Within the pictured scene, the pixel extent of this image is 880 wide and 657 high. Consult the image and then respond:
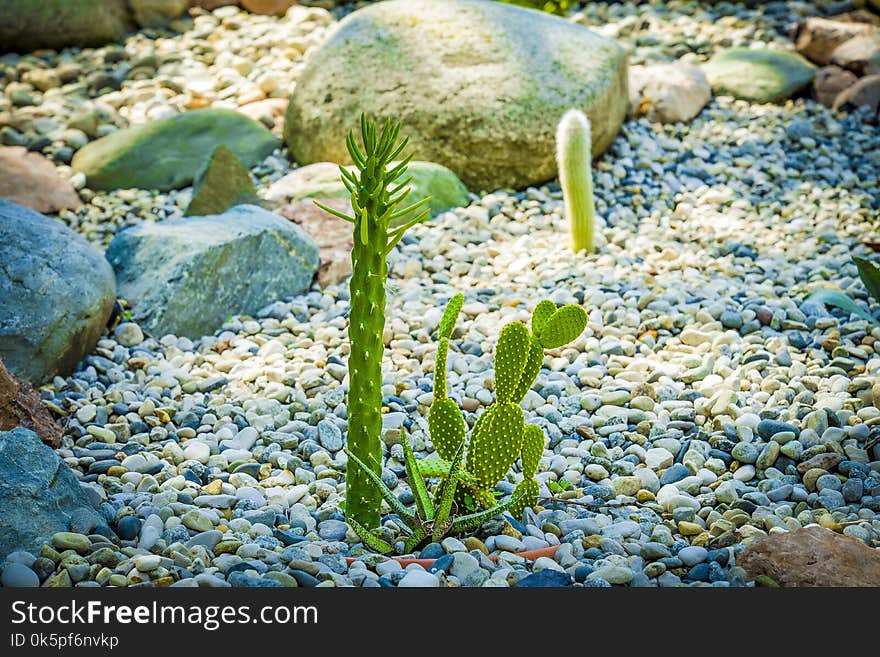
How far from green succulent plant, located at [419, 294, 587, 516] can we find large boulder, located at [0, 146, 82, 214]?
12.0ft

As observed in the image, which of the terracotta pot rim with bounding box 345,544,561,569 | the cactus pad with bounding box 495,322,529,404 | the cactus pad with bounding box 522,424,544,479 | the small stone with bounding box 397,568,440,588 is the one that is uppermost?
the cactus pad with bounding box 495,322,529,404

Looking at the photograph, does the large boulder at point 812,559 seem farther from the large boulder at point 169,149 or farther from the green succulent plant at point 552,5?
the green succulent plant at point 552,5

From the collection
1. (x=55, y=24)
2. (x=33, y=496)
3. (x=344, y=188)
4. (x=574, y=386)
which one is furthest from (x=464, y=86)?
(x=55, y=24)

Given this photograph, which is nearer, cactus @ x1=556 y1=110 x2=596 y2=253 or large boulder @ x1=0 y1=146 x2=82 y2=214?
cactus @ x1=556 y1=110 x2=596 y2=253

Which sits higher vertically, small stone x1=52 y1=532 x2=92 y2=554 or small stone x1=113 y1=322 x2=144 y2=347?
small stone x1=52 y1=532 x2=92 y2=554

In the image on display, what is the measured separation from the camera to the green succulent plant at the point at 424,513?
7.80 feet

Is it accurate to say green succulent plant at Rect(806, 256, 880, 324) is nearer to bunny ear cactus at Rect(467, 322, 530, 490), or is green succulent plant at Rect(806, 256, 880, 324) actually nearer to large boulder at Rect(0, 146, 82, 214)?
bunny ear cactus at Rect(467, 322, 530, 490)

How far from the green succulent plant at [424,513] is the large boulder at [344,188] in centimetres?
263

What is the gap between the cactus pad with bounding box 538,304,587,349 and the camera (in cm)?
239

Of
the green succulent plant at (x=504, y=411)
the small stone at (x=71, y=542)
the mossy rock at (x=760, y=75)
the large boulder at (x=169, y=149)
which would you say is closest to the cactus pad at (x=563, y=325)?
the green succulent plant at (x=504, y=411)

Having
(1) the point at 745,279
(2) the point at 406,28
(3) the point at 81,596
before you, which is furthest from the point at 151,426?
(2) the point at 406,28

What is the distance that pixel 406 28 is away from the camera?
5730mm

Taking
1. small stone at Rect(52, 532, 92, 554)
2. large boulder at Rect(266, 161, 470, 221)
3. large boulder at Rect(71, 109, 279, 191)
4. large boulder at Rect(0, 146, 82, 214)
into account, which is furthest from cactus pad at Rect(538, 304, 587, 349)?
large boulder at Rect(0, 146, 82, 214)

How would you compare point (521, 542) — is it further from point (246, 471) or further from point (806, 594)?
point (246, 471)
